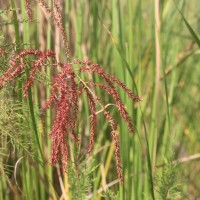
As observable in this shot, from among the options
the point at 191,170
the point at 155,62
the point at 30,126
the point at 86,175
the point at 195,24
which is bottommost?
the point at 191,170

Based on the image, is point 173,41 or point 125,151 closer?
point 125,151

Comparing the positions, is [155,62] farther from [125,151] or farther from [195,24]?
[195,24]

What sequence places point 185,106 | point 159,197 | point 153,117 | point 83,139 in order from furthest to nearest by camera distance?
point 185,106 → point 83,139 → point 153,117 → point 159,197

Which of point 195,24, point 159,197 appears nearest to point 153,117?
point 159,197

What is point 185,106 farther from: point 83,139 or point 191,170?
point 83,139

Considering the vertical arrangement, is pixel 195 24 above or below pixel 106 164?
above

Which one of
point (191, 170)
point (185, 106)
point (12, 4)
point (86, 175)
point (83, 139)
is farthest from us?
point (185, 106)

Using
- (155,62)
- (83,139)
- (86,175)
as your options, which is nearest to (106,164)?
(83,139)
